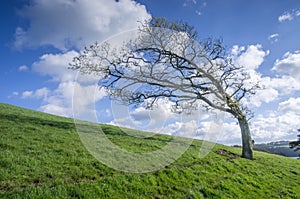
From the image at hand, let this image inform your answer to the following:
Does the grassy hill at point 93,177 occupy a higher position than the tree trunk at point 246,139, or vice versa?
the tree trunk at point 246,139

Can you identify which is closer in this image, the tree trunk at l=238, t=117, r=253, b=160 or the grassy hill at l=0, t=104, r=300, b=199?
the grassy hill at l=0, t=104, r=300, b=199

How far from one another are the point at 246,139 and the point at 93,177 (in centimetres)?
1923

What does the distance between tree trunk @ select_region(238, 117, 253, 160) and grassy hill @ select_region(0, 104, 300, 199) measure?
6.62 meters

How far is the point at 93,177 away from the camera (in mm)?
10688

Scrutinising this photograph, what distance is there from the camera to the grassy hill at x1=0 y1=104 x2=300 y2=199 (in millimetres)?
9094

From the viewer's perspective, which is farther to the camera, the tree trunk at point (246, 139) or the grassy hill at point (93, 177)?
the tree trunk at point (246, 139)

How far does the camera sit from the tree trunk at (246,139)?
24875mm

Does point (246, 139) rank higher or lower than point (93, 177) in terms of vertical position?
higher

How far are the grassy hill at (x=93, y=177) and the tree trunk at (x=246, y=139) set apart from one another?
662 cm

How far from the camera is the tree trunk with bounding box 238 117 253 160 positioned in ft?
81.6

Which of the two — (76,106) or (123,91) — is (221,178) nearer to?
(76,106)

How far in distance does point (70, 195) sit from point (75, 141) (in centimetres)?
813

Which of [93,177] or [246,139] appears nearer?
[93,177]

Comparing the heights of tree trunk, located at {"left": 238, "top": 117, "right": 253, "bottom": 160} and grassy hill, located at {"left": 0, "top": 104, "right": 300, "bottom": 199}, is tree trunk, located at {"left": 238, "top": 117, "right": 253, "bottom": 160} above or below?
above
